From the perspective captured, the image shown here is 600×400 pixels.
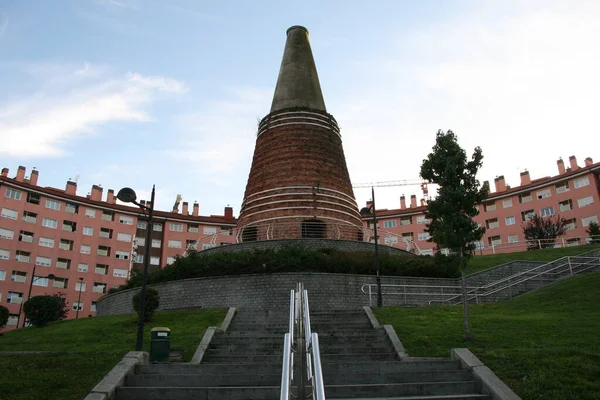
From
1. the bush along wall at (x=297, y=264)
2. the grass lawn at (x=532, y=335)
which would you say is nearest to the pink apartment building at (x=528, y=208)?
the bush along wall at (x=297, y=264)

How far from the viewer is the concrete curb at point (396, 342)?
11312 mm

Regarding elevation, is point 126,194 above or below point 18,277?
below

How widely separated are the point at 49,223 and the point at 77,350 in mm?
46212

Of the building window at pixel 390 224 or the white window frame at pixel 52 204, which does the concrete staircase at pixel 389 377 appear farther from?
the building window at pixel 390 224

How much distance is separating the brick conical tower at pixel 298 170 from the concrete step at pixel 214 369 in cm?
1514

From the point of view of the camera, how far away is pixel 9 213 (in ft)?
171

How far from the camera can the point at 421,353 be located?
1129cm

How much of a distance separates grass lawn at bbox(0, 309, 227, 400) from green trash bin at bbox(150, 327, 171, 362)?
0.67 meters

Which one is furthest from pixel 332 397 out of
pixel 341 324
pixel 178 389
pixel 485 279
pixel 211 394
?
pixel 485 279

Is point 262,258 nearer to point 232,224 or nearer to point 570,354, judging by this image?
point 570,354

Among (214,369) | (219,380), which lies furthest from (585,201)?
(219,380)

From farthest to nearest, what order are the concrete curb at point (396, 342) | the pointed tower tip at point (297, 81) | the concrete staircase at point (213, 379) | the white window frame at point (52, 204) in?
the white window frame at point (52, 204) → the pointed tower tip at point (297, 81) → the concrete curb at point (396, 342) → the concrete staircase at point (213, 379)

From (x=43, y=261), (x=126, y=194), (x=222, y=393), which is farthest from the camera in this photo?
(x=43, y=261)

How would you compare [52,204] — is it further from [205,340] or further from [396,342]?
[396,342]
